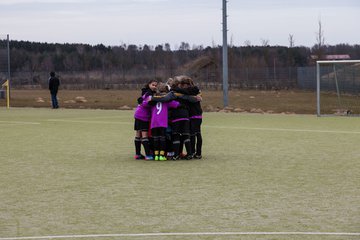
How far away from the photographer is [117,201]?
9.62 meters

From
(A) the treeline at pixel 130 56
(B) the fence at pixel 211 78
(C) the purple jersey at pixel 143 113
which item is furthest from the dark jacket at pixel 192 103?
(A) the treeline at pixel 130 56

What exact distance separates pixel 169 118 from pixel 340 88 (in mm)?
17849

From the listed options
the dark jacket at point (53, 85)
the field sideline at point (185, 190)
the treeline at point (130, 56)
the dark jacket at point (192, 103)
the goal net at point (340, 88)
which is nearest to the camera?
the field sideline at point (185, 190)

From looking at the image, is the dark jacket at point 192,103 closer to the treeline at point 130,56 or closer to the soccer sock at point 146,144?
the soccer sock at point 146,144

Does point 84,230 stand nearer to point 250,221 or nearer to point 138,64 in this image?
point 250,221

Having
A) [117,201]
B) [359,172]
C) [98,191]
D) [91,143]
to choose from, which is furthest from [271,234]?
[91,143]

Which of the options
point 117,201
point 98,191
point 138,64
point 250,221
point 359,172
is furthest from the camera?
point 138,64

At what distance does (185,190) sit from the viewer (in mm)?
10445

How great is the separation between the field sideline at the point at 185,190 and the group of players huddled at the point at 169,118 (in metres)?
0.41

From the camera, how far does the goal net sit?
3017 centimetres

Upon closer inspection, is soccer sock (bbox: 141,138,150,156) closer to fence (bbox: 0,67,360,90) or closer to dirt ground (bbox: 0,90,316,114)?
dirt ground (bbox: 0,90,316,114)

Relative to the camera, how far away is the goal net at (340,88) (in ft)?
99.0

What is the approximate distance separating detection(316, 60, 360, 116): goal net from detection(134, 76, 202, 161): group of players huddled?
1620 cm

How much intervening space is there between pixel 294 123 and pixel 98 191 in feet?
47.3
